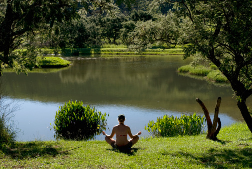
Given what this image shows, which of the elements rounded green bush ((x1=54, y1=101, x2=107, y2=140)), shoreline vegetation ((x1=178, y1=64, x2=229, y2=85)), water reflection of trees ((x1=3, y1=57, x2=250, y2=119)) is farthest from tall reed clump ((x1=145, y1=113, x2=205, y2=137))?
shoreline vegetation ((x1=178, y1=64, x2=229, y2=85))

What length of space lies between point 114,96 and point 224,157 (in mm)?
14539

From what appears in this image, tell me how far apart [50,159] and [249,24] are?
19.9 ft

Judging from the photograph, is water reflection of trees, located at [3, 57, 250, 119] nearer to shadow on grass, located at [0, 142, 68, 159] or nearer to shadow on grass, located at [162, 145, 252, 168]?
shadow on grass, located at [162, 145, 252, 168]

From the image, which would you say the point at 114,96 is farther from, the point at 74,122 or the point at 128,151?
the point at 128,151

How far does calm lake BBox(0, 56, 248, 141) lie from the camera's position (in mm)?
14234

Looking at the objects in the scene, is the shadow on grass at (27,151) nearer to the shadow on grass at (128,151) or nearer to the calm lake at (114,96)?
the shadow on grass at (128,151)

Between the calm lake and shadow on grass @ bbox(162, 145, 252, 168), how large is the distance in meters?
5.17

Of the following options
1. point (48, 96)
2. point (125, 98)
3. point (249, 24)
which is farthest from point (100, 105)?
point (249, 24)

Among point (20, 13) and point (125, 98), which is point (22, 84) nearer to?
point (125, 98)

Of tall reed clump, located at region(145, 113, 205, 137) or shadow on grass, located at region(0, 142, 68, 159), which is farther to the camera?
tall reed clump, located at region(145, 113, 205, 137)

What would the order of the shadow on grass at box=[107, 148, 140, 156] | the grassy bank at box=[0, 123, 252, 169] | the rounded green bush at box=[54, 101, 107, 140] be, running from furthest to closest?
the rounded green bush at box=[54, 101, 107, 140], the shadow on grass at box=[107, 148, 140, 156], the grassy bank at box=[0, 123, 252, 169]

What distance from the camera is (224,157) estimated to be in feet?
21.1

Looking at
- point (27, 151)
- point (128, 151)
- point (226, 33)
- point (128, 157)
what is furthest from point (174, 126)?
point (27, 151)

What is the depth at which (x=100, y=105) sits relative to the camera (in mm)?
17750
